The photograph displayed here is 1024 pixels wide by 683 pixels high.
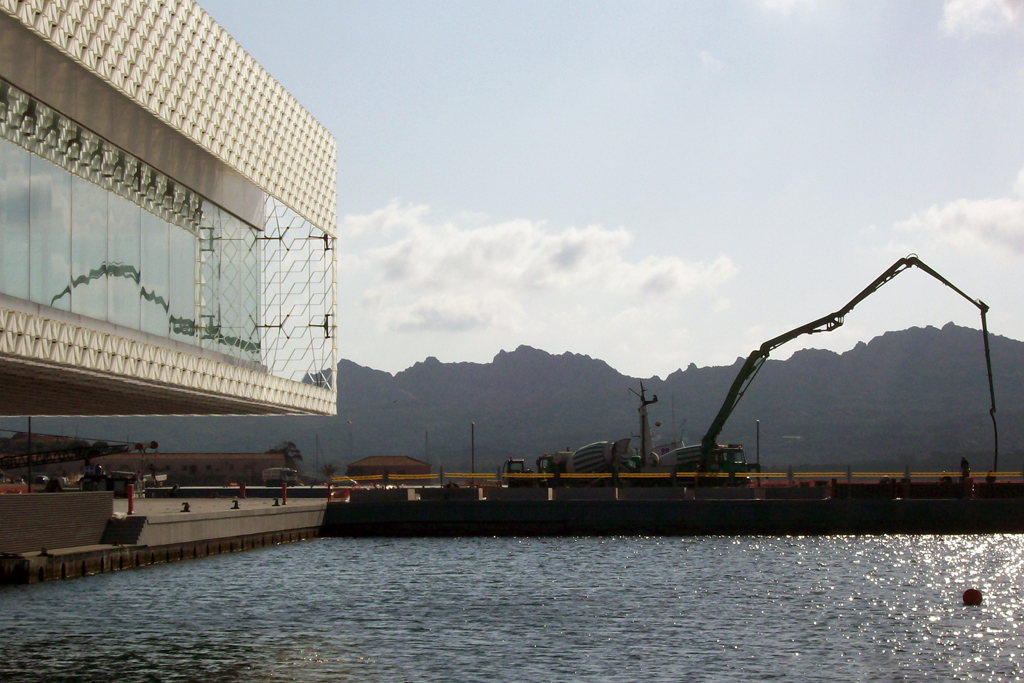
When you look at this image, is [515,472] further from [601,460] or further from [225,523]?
[225,523]

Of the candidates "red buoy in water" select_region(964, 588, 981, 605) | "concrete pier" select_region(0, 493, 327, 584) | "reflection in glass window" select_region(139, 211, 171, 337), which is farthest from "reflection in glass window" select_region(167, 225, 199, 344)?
"red buoy in water" select_region(964, 588, 981, 605)

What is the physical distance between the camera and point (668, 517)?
221ft

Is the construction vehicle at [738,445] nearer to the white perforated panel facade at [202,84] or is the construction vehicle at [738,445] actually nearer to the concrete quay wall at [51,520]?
the white perforated panel facade at [202,84]

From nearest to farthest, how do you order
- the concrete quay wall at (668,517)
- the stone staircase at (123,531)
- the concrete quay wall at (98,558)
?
the concrete quay wall at (98,558) < the stone staircase at (123,531) < the concrete quay wall at (668,517)

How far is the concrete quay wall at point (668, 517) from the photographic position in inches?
2660

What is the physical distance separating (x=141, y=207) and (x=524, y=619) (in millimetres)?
30173

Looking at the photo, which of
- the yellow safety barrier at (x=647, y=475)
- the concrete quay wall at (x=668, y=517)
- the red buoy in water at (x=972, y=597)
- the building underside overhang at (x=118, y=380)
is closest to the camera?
the red buoy in water at (x=972, y=597)

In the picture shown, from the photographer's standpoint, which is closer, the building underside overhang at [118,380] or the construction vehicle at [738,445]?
the building underside overhang at [118,380]

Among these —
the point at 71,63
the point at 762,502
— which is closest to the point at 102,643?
the point at 71,63

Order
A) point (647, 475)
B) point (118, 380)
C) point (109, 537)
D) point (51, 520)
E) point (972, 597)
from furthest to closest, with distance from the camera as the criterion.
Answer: point (647, 475) < point (118, 380) < point (109, 537) < point (51, 520) < point (972, 597)

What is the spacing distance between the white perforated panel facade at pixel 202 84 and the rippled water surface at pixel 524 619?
1999 cm

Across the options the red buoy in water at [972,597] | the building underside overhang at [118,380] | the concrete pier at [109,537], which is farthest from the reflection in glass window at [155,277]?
the red buoy in water at [972,597]

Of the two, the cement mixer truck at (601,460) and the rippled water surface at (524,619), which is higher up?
the cement mixer truck at (601,460)

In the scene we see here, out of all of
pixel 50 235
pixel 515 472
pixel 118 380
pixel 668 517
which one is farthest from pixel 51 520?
pixel 515 472
